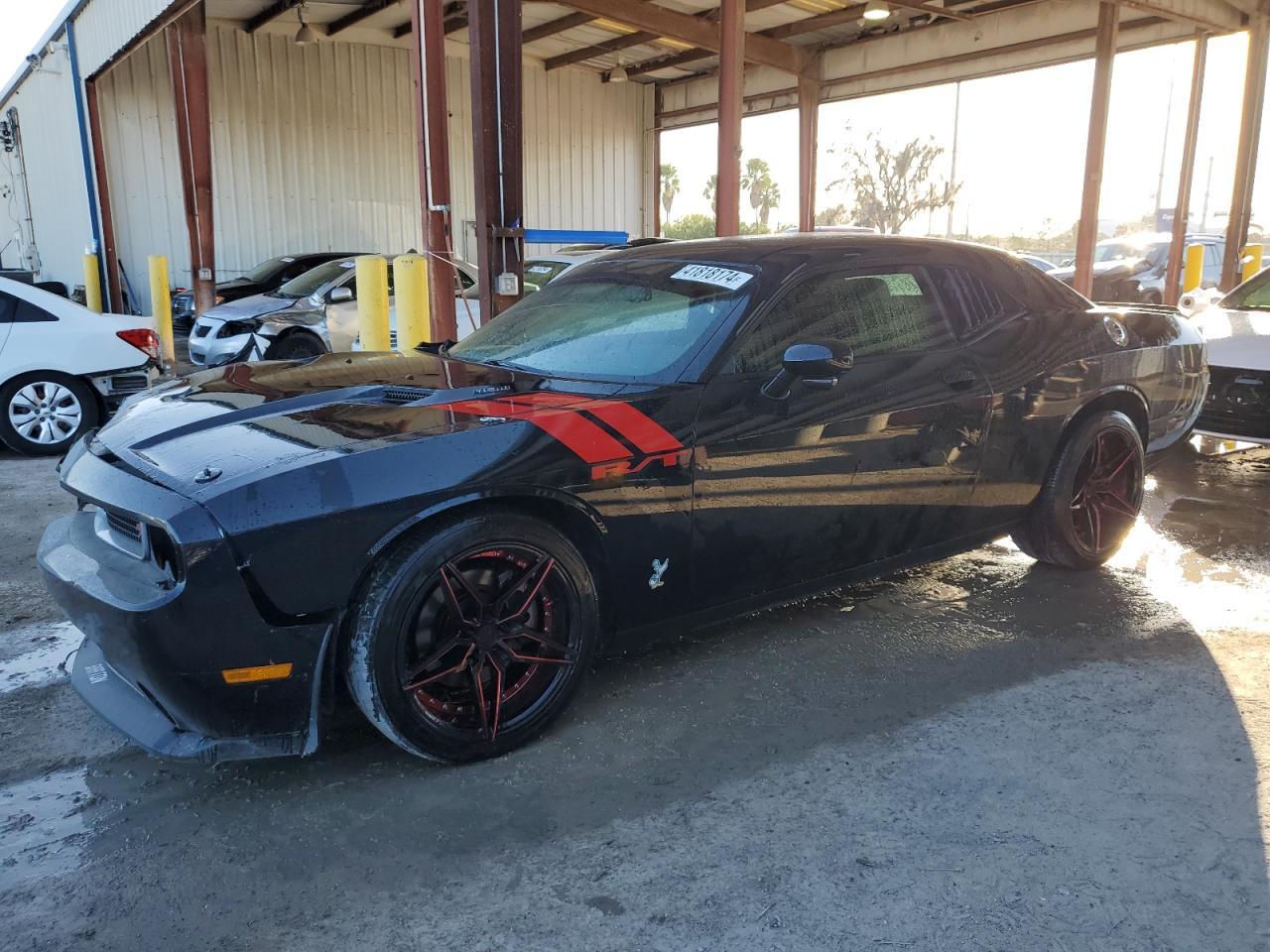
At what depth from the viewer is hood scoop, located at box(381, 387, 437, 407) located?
2930 mm

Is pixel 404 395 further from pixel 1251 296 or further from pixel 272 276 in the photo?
pixel 272 276

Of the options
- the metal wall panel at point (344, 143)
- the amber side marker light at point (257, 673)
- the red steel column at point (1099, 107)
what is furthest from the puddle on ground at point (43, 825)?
the metal wall panel at point (344, 143)

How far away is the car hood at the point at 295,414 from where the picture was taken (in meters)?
2.46

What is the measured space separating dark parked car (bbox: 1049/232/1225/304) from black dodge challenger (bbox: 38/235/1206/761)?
12822mm

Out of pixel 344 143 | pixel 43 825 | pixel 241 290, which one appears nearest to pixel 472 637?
pixel 43 825

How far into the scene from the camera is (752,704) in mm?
3094

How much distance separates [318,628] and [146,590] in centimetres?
42

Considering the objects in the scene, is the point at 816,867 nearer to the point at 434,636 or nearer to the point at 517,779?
the point at 517,779

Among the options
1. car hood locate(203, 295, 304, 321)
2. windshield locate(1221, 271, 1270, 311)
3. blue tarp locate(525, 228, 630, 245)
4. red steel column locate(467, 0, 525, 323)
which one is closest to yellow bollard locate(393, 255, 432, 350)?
red steel column locate(467, 0, 525, 323)

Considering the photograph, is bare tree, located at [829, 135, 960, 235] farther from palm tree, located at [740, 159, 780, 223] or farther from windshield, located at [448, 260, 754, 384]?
windshield, located at [448, 260, 754, 384]


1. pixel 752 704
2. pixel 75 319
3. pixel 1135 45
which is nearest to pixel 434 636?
pixel 752 704

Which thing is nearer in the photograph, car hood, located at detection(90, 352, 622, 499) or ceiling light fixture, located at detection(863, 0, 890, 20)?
car hood, located at detection(90, 352, 622, 499)

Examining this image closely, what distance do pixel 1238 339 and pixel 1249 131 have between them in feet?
29.0

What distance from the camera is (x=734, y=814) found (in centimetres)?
248
